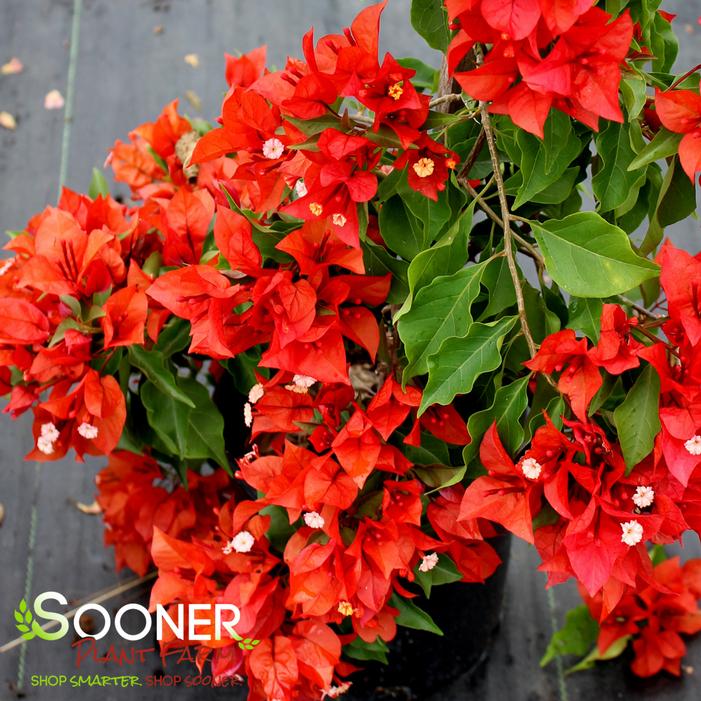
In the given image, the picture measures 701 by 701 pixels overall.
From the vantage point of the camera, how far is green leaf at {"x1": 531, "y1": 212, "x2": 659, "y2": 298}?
26.8 inches

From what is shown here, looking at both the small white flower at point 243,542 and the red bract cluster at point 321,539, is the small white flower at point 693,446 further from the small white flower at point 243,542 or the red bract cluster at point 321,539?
the small white flower at point 243,542

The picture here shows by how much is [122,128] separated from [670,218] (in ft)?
4.40

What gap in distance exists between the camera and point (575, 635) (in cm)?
135

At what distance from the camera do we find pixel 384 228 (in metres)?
0.79

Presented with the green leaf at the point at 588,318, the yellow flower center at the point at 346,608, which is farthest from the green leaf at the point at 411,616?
the green leaf at the point at 588,318

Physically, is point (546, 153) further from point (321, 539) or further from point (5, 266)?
point (5, 266)

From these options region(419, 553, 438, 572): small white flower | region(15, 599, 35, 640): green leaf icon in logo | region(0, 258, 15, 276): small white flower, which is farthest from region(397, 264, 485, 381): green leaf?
region(15, 599, 35, 640): green leaf icon in logo

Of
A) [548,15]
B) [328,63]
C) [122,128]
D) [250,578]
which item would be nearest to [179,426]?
[250,578]

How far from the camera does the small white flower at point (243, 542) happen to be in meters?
0.91

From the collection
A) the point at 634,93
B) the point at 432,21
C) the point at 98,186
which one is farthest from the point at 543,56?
the point at 98,186

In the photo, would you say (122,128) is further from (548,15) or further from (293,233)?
(548,15)

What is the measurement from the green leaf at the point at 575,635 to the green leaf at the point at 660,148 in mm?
845

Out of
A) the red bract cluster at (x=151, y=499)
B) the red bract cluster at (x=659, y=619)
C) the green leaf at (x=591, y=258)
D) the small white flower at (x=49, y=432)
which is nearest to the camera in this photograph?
the green leaf at (x=591, y=258)

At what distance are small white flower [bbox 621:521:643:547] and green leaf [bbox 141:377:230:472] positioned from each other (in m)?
0.43
